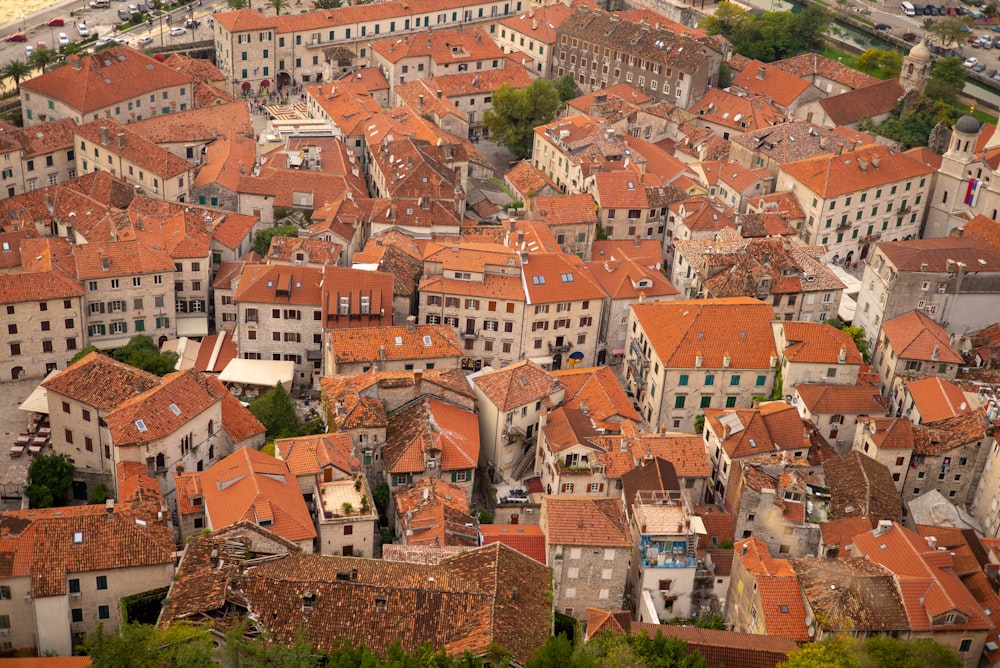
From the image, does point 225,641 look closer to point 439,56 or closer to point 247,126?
point 247,126

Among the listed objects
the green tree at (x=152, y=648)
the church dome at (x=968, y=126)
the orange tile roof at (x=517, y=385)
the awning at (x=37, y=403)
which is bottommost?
the awning at (x=37, y=403)

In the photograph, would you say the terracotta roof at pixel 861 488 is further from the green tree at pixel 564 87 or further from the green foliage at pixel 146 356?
the green tree at pixel 564 87

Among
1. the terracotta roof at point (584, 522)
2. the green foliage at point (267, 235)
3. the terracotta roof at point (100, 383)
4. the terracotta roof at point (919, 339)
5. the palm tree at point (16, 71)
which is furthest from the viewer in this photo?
the palm tree at point (16, 71)

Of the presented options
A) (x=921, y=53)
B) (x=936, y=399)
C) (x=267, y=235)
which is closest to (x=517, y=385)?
(x=936, y=399)

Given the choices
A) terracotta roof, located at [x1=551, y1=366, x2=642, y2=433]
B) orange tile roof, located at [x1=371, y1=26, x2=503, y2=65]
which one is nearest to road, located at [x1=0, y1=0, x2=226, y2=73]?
orange tile roof, located at [x1=371, y1=26, x2=503, y2=65]

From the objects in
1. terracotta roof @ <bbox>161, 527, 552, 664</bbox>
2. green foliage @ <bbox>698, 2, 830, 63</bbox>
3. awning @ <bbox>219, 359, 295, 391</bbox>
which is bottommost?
awning @ <bbox>219, 359, 295, 391</bbox>

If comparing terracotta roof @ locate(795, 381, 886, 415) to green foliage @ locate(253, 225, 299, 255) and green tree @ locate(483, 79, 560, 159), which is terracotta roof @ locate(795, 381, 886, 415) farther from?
green tree @ locate(483, 79, 560, 159)

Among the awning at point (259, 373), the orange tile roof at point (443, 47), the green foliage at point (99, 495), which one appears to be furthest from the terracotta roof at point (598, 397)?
the orange tile roof at point (443, 47)

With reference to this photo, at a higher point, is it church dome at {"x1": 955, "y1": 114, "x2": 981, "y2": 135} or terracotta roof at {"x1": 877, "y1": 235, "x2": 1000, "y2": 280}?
church dome at {"x1": 955, "y1": 114, "x2": 981, "y2": 135}
